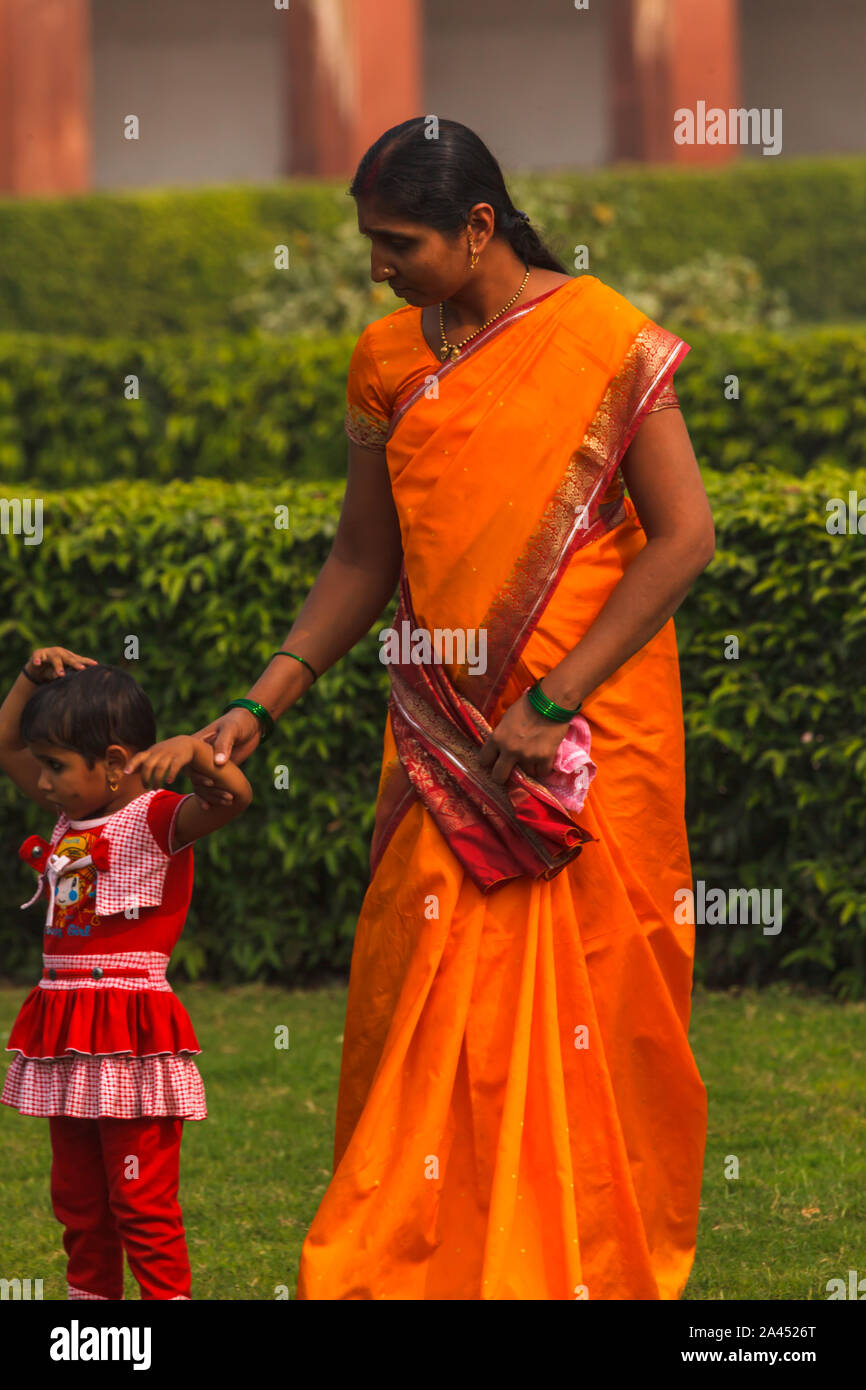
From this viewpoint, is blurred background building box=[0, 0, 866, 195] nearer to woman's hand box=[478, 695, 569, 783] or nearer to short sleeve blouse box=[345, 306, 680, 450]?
short sleeve blouse box=[345, 306, 680, 450]

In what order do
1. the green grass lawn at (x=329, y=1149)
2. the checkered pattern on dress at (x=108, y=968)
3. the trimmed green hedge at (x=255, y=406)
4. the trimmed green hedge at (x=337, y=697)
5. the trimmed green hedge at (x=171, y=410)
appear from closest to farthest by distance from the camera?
the checkered pattern on dress at (x=108, y=968)
the green grass lawn at (x=329, y=1149)
the trimmed green hedge at (x=337, y=697)
the trimmed green hedge at (x=255, y=406)
the trimmed green hedge at (x=171, y=410)

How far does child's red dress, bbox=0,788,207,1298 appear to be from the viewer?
9.18ft

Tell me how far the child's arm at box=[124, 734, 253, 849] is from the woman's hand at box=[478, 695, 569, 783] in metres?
0.37

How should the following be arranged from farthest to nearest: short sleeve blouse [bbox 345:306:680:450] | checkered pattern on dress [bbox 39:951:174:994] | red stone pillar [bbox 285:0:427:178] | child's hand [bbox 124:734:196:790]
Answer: red stone pillar [bbox 285:0:427:178] < checkered pattern on dress [bbox 39:951:174:994] < short sleeve blouse [bbox 345:306:680:450] < child's hand [bbox 124:734:196:790]

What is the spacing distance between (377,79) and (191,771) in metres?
17.5

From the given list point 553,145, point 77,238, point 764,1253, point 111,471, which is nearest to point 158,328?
point 77,238

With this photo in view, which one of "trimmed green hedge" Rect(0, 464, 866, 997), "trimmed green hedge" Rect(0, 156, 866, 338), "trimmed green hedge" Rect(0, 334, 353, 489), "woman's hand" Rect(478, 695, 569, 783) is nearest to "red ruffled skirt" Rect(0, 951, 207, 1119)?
"woman's hand" Rect(478, 695, 569, 783)

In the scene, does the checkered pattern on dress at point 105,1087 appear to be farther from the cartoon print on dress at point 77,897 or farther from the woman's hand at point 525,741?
the woman's hand at point 525,741

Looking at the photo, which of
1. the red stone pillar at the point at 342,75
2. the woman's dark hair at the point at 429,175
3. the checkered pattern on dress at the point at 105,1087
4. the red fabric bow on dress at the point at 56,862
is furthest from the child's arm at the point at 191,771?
the red stone pillar at the point at 342,75

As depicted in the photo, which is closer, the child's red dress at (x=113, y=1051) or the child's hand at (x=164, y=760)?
the child's hand at (x=164, y=760)

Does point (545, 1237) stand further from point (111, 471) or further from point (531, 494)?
point (111, 471)

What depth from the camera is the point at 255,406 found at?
8148 mm

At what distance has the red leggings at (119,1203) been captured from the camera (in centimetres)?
279

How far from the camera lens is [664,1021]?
8.90 ft
